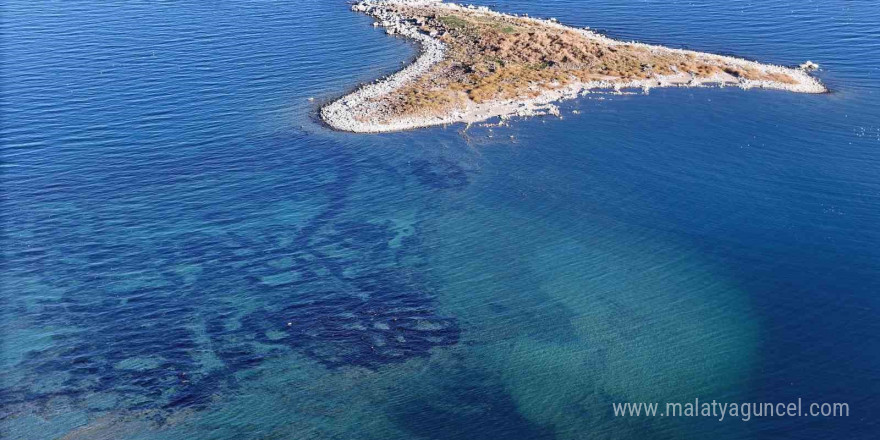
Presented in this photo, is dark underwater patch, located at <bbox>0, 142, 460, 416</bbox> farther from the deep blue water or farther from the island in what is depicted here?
the island

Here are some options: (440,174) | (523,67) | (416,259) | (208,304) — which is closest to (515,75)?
(523,67)

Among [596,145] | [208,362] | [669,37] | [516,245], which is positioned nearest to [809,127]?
[596,145]

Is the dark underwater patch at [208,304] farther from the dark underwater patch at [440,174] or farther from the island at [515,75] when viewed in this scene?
the island at [515,75]

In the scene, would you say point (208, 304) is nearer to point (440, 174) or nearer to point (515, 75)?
point (440, 174)

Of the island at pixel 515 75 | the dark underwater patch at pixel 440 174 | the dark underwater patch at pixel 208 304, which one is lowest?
the dark underwater patch at pixel 208 304

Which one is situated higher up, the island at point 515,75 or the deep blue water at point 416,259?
the island at point 515,75

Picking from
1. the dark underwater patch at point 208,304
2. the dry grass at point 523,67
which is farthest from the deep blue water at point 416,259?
the dry grass at point 523,67

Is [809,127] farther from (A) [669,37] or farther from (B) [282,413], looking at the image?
(B) [282,413]
